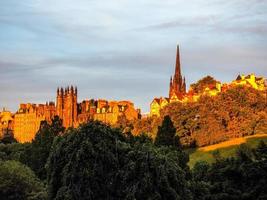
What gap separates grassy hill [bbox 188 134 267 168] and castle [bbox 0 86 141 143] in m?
72.0

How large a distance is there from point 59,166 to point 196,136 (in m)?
65.6

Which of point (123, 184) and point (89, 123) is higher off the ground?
point (89, 123)

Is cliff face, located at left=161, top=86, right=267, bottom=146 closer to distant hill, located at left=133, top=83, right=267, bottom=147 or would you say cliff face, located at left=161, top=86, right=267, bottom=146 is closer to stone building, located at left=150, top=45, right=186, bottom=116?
distant hill, located at left=133, top=83, right=267, bottom=147

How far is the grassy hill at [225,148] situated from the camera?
291 ft

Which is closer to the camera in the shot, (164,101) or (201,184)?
(201,184)

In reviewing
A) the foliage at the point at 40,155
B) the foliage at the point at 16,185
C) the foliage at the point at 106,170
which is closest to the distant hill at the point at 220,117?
the foliage at the point at 40,155

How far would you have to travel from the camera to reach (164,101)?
15188 centimetres

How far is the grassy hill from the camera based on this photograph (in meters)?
88.8

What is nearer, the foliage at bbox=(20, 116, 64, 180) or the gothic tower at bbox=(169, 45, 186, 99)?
the foliage at bbox=(20, 116, 64, 180)

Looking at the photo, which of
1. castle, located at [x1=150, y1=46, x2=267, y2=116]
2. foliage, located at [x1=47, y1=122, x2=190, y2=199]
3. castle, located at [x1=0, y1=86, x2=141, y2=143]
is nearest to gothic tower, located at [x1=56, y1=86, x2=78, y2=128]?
castle, located at [x1=0, y1=86, x2=141, y2=143]

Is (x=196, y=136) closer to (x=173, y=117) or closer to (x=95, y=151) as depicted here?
(x=173, y=117)

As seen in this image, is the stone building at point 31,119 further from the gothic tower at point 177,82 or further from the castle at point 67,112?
the gothic tower at point 177,82

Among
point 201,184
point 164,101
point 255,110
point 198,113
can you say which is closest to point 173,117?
point 198,113

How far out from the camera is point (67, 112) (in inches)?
7283
